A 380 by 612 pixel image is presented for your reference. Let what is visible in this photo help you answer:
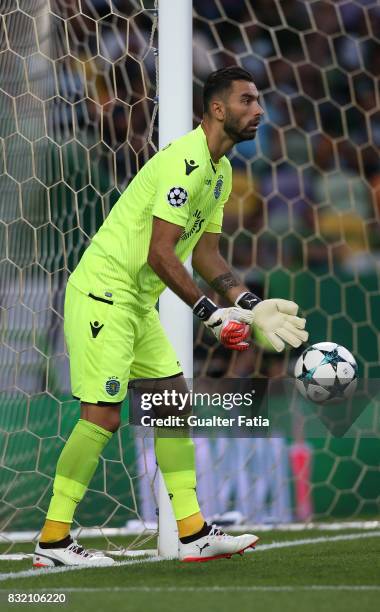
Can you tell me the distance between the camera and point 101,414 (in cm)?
438

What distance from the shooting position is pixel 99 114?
6.68 m

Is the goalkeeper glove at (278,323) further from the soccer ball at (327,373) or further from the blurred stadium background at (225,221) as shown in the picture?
the blurred stadium background at (225,221)

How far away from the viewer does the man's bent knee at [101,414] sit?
4375 millimetres

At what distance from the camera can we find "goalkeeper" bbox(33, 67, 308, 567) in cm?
430

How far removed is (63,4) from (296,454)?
103 inches

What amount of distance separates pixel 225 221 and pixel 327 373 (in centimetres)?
355

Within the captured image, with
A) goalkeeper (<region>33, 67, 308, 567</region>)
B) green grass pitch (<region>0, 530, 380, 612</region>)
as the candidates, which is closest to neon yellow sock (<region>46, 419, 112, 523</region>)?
goalkeeper (<region>33, 67, 308, 567</region>)

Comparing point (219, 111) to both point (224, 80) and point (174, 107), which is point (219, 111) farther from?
point (174, 107)

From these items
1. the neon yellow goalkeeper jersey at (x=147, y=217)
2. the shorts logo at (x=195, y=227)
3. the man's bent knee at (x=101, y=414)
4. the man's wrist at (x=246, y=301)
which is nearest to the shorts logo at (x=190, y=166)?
the neon yellow goalkeeper jersey at (x=147, y=217)

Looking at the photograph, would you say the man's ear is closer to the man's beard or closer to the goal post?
the man's beard

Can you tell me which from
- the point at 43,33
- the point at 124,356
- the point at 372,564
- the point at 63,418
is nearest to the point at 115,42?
the point at 43,33

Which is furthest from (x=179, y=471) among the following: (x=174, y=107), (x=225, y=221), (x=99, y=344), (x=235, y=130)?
(x=225, y=221)

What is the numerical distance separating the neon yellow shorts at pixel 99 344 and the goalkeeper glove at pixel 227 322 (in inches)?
12.1

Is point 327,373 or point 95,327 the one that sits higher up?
point 95,327
